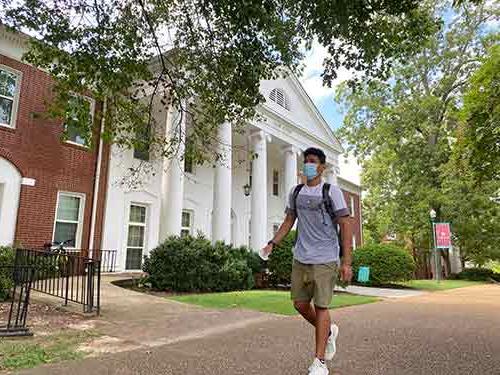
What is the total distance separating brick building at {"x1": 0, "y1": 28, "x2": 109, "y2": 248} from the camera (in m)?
10.9

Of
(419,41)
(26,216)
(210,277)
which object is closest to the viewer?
(419,41)

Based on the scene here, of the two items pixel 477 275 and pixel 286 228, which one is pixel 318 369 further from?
pixel 477 275

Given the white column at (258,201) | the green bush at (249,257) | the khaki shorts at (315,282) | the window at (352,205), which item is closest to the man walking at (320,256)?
the khaki shorts at (315,282)

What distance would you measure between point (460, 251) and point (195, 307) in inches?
1027

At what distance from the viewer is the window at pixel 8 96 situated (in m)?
11.0

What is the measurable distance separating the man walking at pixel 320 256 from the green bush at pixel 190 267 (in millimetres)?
6776

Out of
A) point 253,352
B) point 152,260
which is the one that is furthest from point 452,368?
point 152,260

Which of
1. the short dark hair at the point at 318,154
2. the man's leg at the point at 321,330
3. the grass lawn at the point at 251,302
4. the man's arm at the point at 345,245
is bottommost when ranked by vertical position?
the grass lawn at the point at 251,302

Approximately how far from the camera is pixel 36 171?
11.4 metres

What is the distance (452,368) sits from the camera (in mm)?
3822

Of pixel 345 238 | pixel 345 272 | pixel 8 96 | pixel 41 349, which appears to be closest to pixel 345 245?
pixel 345 238

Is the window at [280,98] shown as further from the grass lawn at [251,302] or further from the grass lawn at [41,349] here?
the grass lawn at [41,349]

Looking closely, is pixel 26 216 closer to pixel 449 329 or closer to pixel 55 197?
pixel 55 197

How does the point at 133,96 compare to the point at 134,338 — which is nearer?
the point at 134,338
